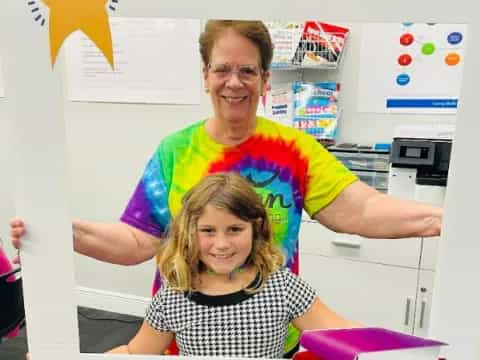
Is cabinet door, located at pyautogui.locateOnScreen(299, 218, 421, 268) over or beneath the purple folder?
over

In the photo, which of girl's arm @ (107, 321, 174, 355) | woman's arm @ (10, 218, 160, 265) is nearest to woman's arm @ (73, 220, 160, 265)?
woman's arm @ (10, 218, 160, 265)

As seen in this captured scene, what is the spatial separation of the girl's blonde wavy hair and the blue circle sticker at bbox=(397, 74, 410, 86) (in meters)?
0.42

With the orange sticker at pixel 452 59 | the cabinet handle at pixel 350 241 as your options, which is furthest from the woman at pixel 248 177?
the orange sticker at pixel 452 59

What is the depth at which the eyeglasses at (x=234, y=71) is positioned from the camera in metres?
0.58

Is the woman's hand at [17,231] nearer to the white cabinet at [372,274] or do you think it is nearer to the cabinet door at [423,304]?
the white cabinet at [372,274]

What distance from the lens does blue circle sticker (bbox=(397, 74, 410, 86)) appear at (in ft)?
2.67

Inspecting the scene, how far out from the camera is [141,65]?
0.66 metres

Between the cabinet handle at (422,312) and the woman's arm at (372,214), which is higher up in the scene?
the woman's arm at (372,214)

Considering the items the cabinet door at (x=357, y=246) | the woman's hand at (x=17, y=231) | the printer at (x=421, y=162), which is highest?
the printer at (x=421, y=162)

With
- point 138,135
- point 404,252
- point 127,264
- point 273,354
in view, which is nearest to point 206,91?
point 138,135

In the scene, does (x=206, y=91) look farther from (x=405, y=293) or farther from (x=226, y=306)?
(x=405, y=293)

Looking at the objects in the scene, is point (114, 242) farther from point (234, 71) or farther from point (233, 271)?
point (234, 71)

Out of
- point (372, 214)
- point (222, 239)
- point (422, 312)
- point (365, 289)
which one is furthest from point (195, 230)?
point (365, 289)

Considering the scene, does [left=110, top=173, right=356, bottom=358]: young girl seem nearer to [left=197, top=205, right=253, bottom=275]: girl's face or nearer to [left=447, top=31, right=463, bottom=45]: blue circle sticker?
[left=197, top=205, right=253, bottom=275]: girl's face
